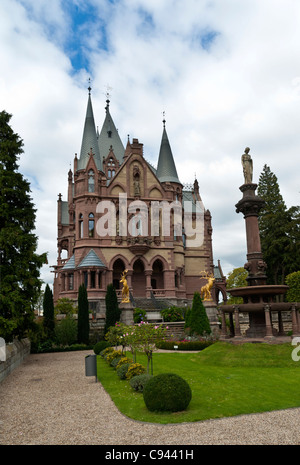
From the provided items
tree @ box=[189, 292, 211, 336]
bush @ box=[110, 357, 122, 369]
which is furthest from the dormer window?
bush @ box=[110, 357, 122, 369]

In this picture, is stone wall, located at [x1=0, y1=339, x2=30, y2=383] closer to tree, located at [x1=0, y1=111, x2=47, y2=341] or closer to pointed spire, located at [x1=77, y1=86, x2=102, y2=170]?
tree, located at [x1=0, y1=111, x2=47, y2=341]

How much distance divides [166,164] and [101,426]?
161 feet

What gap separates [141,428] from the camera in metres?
9.59

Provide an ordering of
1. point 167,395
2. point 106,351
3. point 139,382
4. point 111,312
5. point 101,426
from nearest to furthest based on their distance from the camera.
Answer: point 101,426 < point 167,395 < point 139,382 < point 106,351 < point 111,312

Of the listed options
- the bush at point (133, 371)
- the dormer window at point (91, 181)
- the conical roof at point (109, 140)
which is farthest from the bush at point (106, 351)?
the conical roof at point (109, 140)

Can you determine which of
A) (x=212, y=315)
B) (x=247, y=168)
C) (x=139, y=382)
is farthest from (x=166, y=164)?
(x=139, y=382)

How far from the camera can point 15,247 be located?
22594 millimetres

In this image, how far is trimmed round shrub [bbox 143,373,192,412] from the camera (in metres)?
10.9

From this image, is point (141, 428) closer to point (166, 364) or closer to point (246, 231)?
point (166, 364)

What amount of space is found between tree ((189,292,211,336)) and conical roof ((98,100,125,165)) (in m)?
34.1

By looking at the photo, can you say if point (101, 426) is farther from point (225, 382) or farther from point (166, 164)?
point (166, 164)
